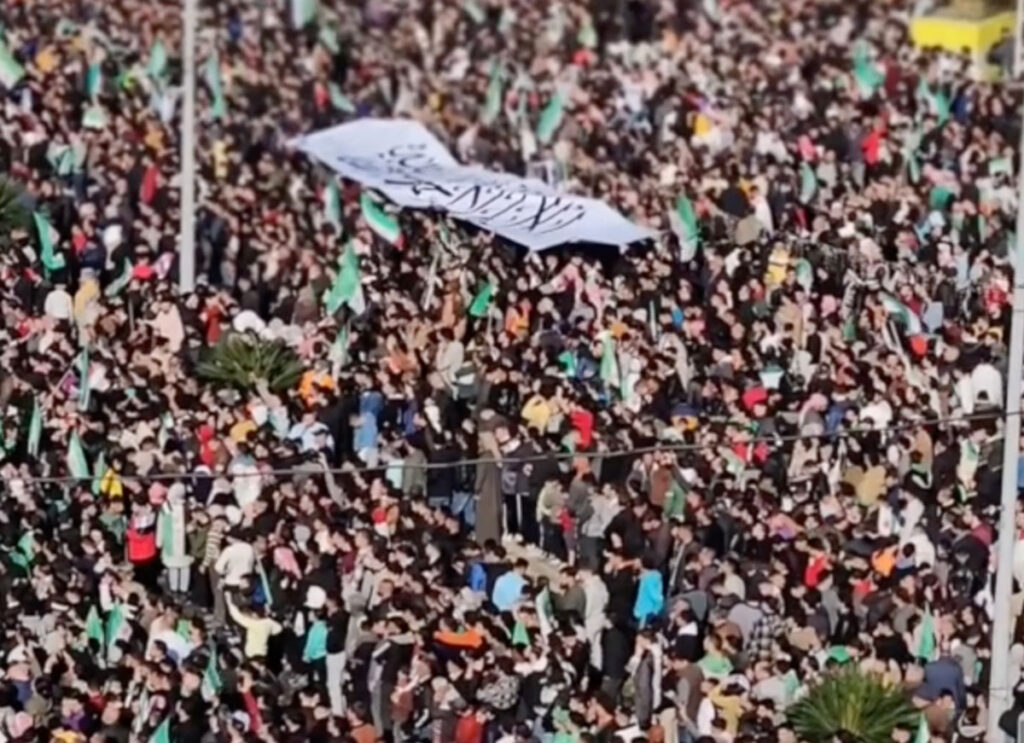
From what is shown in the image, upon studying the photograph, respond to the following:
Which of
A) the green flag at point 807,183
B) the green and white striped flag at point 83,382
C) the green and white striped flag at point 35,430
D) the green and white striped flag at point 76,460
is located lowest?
the green and white striped flag at point 76,460

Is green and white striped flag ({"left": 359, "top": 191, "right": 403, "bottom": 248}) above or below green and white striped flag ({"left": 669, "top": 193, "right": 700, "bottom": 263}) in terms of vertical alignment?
below

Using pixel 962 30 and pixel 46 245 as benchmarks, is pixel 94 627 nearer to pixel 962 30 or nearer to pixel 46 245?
pixel 46 245

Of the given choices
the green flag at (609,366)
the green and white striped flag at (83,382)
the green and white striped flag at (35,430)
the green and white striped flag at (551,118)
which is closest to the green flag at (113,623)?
the green and white striped flag at (35,430)

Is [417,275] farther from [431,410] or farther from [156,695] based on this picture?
[156,695]

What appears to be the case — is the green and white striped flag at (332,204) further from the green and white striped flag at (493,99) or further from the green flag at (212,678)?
the green flag at (212,678)

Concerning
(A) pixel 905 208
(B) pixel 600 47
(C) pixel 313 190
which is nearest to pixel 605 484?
(A) pixel 905 208

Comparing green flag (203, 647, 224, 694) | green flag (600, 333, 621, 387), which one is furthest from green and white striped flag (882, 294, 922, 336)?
green flag (203, 647, 224, 694)

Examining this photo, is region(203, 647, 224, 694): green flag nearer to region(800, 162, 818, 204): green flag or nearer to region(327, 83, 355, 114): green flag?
region(800, 162, 818, 204): green flag
